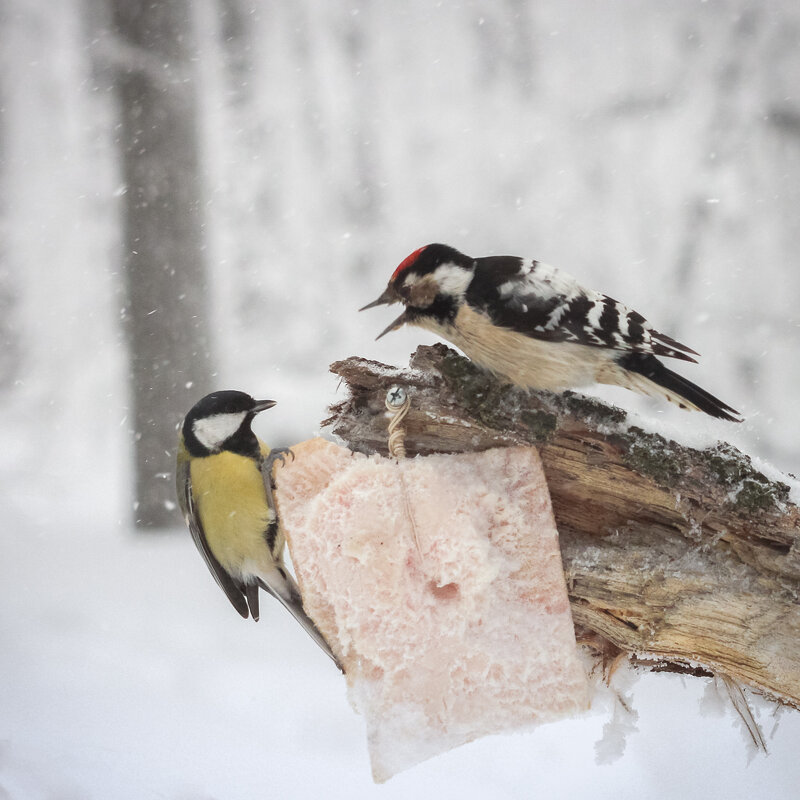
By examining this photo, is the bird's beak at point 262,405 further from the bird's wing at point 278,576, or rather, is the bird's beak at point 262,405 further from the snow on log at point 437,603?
the snow on log at point 437,603

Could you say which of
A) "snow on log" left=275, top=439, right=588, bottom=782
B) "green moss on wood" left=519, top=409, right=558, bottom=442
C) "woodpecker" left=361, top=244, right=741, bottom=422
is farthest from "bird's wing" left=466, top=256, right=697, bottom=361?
"snow on log" left=275, top=439, right=588, bottom=782

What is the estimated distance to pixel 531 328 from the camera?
110 centimetres

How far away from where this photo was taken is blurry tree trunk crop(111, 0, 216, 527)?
2803mm

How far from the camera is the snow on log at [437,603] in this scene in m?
1.03

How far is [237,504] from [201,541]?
0.16 m

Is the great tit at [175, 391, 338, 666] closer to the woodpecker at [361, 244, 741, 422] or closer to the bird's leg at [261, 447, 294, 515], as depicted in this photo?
the bird's leg at [261, 447, 294, 515]

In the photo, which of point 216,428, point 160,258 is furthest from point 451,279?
point 160,258

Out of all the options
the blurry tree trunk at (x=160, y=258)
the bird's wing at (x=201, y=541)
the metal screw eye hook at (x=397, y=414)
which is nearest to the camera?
the metal screw eye hook at (x=397, y=414)

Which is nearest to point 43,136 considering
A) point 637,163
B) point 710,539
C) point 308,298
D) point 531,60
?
point 308,298

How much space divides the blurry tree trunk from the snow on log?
193 cm

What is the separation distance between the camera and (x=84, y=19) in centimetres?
330

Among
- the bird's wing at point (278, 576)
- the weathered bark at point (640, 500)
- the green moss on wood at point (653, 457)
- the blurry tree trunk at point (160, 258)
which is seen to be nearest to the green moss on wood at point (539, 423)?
the weathered bark at point (640, 500)

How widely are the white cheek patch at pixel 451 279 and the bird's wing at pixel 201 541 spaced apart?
0.60 m

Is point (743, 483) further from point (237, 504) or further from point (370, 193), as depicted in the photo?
point (370, 193)
